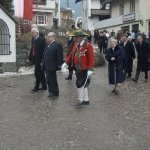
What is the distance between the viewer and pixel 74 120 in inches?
372

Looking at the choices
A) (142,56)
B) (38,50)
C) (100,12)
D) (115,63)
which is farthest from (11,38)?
(100,12)

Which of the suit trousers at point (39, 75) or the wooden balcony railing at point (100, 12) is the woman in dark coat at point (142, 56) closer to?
the suit trousers at point (39, 75)

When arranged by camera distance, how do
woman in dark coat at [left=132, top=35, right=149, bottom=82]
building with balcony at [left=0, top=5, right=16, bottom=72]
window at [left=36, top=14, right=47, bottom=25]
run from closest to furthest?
woman in dark coat at [left=132, top=35, right=149, bottom=82]
building with balcony at [left=0, top=5, right=16, bottom=72]
window at [left=36, top=14, right=47, bottom=25]

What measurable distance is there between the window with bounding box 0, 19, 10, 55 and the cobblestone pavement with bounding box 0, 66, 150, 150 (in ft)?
23.9

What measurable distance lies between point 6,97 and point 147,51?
5.69 meters

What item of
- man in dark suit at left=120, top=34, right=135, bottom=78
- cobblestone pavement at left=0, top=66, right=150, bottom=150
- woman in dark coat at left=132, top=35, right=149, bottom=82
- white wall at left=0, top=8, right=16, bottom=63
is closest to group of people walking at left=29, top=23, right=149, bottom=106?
cobblestone pavement at left=0, top=66, right=150, bottom=150

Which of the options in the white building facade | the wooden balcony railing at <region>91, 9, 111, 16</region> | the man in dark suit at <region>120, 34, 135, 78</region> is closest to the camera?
the man in dark suit at <region>120, 34, 135, 78</region>

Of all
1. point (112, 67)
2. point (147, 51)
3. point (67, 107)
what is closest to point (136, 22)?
point (147, 51)

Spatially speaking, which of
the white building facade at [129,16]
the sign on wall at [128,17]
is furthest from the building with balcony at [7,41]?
the sign on wall at [128,17]

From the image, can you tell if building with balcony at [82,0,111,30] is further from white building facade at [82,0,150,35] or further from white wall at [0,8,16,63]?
white wall at [0,8,16,63]

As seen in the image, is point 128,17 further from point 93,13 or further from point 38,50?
point 38,50

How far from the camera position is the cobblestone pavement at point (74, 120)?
25.4 feet

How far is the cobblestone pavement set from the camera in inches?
305

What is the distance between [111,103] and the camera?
37.8 feet
